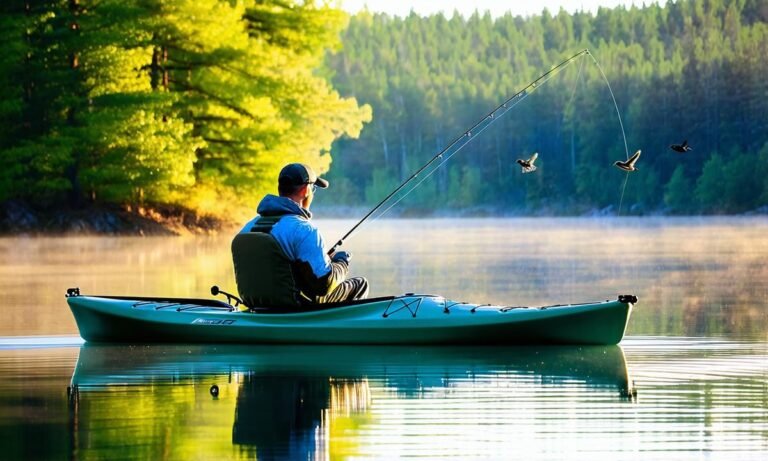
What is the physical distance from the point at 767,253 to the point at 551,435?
22.7 meters

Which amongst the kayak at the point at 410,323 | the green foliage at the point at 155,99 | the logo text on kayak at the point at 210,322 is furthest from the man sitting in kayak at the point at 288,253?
the green foliage at the point at 155,99

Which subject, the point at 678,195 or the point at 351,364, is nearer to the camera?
the point at 351,364

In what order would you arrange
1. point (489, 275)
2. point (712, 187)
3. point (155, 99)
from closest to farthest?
point (489, 275) → point (155, 99) → point (712, 187)

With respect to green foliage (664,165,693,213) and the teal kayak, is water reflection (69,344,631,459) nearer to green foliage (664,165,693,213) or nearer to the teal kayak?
the teal kayak

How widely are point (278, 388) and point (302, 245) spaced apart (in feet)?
7.66

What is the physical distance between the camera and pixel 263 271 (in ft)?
37.5

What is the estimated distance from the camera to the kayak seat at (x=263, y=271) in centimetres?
1131

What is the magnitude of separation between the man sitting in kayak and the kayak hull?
0.64 feet

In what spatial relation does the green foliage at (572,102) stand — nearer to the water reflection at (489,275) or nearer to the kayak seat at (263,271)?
the water reflection at (489,275)

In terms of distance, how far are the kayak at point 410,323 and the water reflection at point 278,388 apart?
0.13 metres

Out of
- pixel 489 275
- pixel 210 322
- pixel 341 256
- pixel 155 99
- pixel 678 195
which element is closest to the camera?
pixel 341 256

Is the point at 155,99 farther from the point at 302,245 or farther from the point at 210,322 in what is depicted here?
the point at 302,245

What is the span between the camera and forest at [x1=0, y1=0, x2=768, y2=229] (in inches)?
1458

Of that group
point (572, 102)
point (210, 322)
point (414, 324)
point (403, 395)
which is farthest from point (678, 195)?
point (403, 395)
